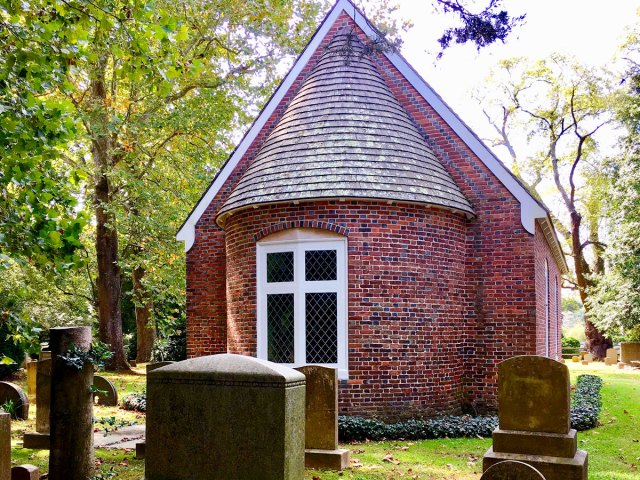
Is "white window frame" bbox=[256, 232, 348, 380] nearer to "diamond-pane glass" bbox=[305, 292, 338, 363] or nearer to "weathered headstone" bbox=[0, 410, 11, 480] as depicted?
"diamond-pane glass" bbox=[305, 292, 338, 363]

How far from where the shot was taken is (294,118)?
13992mm

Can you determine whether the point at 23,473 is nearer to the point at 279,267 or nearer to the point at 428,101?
the point at 279,267

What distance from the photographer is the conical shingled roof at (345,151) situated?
12.5m

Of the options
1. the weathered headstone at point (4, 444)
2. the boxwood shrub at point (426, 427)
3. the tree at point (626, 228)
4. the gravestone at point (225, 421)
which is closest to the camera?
the gravestone at point (225, 421)

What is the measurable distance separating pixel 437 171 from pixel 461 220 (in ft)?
3.65

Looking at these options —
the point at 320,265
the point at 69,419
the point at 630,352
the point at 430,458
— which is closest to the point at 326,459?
the point at 430,458

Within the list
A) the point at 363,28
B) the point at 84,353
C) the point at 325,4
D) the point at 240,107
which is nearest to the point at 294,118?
the point at 363,28

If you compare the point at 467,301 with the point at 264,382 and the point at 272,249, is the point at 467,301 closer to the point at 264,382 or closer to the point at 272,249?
the point at 272,249

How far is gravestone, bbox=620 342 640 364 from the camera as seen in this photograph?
31266mm

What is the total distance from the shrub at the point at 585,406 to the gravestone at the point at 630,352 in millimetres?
15591

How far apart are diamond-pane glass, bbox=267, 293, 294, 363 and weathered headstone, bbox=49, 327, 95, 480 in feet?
18.0

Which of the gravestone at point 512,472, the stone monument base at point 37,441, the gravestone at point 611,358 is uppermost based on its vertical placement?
the gravestone at point 512,472

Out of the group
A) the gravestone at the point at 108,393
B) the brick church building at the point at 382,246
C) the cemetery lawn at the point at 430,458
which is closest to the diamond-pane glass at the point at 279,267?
the brick church building at the point at 382,246

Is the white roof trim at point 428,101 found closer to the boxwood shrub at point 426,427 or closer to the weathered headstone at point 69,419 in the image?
the boxwood shrub at point 426,427
